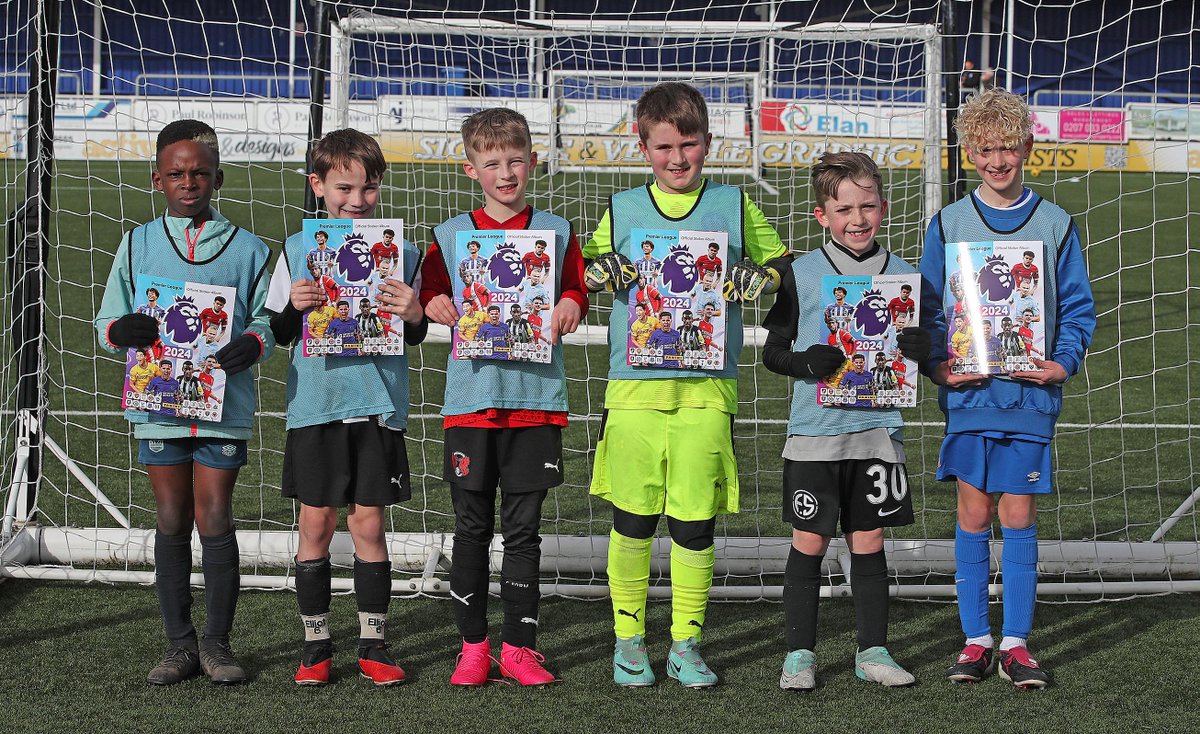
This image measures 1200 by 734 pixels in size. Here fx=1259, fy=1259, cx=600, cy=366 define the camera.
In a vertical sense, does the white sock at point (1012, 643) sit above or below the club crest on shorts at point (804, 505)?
below

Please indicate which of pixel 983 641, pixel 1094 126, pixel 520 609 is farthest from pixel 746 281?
pixel 1094 126

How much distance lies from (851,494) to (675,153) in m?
1.04

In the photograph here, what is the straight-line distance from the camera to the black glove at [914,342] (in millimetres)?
3311

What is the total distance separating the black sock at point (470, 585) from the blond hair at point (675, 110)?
1.21 meters

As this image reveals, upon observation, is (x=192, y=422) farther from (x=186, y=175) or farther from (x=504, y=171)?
(x=504, y=171)

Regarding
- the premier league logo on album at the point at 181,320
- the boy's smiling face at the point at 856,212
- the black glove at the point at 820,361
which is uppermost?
the boy's smiling face at the point at 856,212

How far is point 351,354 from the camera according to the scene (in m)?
3.33

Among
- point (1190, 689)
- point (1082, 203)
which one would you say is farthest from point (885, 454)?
point (1082, 203)

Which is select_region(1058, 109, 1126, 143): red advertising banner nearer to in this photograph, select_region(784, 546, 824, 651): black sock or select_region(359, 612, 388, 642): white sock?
select_region(784, 546, 824, 651): black sock

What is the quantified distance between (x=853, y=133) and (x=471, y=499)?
4626 mm

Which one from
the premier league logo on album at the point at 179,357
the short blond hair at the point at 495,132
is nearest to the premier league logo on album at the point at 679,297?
the short blond hair at the point at 495,132

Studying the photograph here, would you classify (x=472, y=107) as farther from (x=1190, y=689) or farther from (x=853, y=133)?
(x=1190, y=689)

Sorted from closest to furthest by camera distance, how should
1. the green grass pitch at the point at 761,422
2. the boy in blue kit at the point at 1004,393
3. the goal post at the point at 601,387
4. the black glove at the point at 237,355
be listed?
the black glove at the point at 237,355
the boy in blue kit at the point at 1004,393
the goal post at the point at 601,387
the green grass pitch at the point at 761,422

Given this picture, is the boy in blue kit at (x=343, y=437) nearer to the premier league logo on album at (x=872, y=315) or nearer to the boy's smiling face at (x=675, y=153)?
the boy's smiling face at (x=675, y=153)
